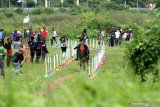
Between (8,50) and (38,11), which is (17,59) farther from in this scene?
(38,11)

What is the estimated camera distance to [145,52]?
12.1 metres

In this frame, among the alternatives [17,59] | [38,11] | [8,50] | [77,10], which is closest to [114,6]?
[77,10]

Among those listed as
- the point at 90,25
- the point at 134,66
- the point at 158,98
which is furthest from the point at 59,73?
the point at 90,25

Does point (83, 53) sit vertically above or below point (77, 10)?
below

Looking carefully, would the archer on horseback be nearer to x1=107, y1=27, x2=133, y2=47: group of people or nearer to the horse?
the horse

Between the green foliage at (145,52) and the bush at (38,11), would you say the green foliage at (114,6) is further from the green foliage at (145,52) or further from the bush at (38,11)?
the green foliage at (145,52)

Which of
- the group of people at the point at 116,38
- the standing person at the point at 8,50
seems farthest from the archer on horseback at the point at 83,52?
the group of people at the point at 116,38

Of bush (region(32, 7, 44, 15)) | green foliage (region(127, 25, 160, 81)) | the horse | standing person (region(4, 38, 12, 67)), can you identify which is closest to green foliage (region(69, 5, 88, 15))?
bush (region(32, 7, 44, 15))

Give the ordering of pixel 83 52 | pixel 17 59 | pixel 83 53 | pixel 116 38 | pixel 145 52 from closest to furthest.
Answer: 1. pixel 145 52
2. pixel 17 59
3. pixel 83 52
4. pixel 83 53
5. pixel 116 38

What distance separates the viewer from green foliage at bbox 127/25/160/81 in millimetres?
12008

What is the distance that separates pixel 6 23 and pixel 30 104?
1876 inches

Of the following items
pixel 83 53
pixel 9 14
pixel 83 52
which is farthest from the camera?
pixel 9 14

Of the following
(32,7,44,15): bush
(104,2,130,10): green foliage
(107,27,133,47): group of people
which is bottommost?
(107,27,133,47): group of people

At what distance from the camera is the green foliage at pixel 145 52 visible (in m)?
12.0
